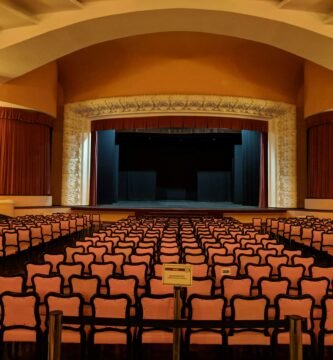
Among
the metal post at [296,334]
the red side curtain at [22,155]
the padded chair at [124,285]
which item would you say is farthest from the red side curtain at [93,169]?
the metal post at [296,334]

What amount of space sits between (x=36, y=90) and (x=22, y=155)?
10.0 feet

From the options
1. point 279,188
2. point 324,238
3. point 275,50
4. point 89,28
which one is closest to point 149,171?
point 279,188

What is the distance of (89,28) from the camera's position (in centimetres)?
1225

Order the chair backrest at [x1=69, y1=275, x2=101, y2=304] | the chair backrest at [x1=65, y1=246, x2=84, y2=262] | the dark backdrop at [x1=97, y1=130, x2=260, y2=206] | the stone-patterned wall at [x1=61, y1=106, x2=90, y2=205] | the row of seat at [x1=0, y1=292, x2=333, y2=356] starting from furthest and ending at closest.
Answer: the dark backdrop at [x1=97, y1=130, x2=260, y2=206] < the stone-patterned wall at [x1=61, y1=106, x2=90, y2=205] < the chair backrest at [x1=65, y1=246, x2=84, y2=262] < the chair backrest at [x1=69, y1=275, x2=101, y2=304] < the row of seat at [x1=0, y1=292, x2=333, y2=356]

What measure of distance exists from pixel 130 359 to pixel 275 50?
1725cm

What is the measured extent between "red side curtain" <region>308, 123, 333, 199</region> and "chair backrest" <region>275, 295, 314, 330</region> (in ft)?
47.4

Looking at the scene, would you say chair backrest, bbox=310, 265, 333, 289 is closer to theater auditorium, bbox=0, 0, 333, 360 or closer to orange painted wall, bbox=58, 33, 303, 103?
theater auditorium, bbox=0, 0, 333, 360

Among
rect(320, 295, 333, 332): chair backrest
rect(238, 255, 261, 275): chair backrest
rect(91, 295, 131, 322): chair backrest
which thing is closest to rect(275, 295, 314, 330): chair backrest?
rect(320, 295, 333, 332): chair backrest

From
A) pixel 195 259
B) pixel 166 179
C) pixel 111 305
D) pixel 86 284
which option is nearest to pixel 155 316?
pixel 111 305

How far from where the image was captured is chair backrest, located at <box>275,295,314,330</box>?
3807 mm

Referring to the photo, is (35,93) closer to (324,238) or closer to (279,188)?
(279,188)

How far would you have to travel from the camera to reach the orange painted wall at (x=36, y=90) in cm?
1692

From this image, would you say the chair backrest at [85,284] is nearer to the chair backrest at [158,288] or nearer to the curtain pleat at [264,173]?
the chair backrest at [158,288]

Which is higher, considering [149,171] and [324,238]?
[149,171]
